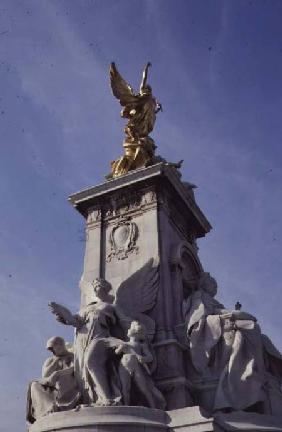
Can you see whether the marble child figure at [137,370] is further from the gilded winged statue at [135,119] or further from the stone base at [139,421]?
the gilded winged statue at [135,119]

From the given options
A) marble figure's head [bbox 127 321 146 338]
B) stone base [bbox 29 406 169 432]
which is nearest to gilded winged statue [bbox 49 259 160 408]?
marble figure's head [bbox 127 321 146 338]

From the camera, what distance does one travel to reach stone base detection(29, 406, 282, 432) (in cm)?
874

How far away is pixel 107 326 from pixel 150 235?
257cm

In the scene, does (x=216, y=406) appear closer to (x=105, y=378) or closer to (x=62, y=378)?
(x=105, y=378)

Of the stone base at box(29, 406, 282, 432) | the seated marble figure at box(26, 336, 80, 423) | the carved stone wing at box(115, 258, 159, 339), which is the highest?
the carved stone wing at box(115, 258, 159, 339)

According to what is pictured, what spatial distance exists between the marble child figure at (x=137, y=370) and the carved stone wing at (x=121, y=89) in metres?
7.21

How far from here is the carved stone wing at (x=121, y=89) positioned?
1538 cm

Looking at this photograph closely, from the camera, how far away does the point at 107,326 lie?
1078 cm

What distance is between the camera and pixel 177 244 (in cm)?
1299

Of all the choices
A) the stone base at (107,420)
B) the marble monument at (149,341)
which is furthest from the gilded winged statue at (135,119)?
the stone base at (107,420)

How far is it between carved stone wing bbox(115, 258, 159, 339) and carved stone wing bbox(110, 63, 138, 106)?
5.35 meters

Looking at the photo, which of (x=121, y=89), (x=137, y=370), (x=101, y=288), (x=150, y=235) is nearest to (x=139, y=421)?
(x=137, y=370)

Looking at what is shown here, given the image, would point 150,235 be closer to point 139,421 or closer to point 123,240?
point 123,240

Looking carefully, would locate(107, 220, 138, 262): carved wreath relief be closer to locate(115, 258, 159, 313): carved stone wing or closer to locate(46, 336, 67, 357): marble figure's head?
locate(115, 258, 159, 313): carved stone wing
